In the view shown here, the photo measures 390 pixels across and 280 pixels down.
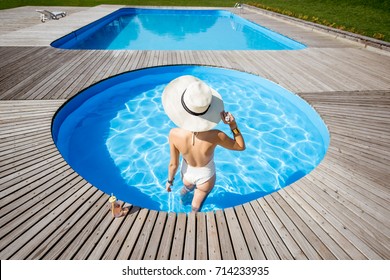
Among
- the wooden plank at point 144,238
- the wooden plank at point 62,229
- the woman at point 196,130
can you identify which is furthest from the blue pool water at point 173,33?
the wooden plank at point 144,238

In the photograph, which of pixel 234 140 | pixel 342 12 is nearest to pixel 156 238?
pixel 234 140

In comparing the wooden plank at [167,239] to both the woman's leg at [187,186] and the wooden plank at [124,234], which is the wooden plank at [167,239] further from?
the woman's leg at [187,186]

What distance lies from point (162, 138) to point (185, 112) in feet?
14.0

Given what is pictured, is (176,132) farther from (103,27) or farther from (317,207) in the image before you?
(103,27)

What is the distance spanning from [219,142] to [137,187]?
2.90 m

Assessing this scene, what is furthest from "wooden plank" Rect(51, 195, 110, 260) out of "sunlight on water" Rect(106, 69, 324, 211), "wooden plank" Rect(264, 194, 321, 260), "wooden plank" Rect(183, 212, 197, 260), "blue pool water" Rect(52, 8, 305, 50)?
"blue pool water" Rect(52, 8, 305, 50)

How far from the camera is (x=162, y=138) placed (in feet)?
22.4

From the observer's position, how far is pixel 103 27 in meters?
16.4

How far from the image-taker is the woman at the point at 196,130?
8.27 feet

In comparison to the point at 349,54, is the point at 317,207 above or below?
below

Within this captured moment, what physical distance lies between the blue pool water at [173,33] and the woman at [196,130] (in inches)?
419

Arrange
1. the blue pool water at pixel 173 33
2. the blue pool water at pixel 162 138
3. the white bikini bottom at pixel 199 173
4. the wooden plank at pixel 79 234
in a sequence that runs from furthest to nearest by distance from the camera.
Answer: the blue pool water at pixel 173 33
the blue pool water at pixel 162 138
the white bikini bottom at pixel 199 173
the wooden plank at pixel 79 234
